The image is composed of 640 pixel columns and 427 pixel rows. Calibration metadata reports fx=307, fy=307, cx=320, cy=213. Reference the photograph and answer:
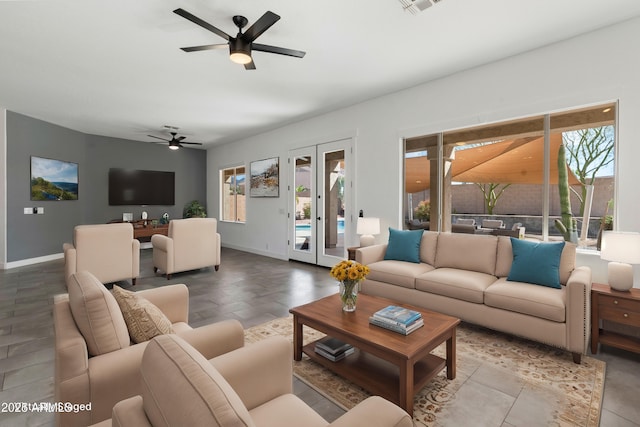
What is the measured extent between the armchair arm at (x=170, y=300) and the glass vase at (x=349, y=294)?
1.21m

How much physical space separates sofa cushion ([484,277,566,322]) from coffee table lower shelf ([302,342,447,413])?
966 mm

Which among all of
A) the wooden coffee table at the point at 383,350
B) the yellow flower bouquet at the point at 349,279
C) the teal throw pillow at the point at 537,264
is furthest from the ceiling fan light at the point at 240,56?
the teal throw pillow at the point at 537,264

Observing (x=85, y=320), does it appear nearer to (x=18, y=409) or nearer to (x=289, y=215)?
(x=18, y=409)

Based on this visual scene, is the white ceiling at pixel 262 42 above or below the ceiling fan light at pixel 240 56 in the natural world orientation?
above

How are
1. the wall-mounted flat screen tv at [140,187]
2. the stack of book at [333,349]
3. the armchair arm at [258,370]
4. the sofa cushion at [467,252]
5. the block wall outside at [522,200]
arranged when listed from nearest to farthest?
1. the armchair arm at [258,370]
2. the stack of book at [333,349]
3. the block wall outside at [522,200]
4. the sofa cushion at [467,252]
5. the wall-mounted flat screen tv at [140,187]

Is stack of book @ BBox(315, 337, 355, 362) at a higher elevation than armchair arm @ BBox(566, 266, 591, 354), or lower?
lower

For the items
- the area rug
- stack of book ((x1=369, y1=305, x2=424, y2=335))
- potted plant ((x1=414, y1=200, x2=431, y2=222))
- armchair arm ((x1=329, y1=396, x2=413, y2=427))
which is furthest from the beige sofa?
armchair arm ((x1=329, y1=396, x2=413, y2=427))

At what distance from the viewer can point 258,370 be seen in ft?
4.21

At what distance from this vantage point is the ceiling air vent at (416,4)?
2.62m

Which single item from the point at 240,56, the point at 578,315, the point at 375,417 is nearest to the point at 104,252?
the point at 240,56

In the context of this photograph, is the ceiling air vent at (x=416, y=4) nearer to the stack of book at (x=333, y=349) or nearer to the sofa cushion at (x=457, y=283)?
the sofa cushion at (x=457, y=283)

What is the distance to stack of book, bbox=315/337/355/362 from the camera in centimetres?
232

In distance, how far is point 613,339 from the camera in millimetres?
2594

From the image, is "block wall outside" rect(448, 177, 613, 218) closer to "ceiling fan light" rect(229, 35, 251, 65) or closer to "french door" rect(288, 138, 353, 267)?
"french door" rect(288, 138, 353, 267)
